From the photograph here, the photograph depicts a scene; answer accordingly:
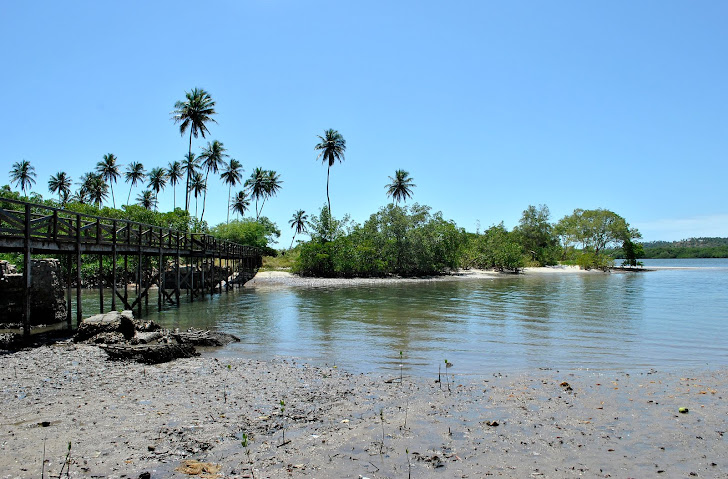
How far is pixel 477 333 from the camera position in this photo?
620 inches

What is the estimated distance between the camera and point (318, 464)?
5.23 m

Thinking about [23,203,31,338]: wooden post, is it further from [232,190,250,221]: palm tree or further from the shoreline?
[232,190,250,221]: palm tree

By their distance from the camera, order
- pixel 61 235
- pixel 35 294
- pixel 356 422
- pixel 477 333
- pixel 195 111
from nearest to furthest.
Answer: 1. pixel 356 422
2. pixel 61 235
3. pixel 477 333
4. pixel 35 294
5. pixel 195 111

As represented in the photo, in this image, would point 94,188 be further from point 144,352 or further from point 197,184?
point 144,352

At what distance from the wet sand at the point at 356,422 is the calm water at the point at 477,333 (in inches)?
65.1

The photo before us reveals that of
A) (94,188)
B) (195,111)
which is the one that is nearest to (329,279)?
(195,111)

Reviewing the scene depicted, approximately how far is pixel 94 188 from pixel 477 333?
276 ft

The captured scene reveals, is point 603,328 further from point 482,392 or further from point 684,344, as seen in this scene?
point 482,392

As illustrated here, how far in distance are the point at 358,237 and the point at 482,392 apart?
1931 inches

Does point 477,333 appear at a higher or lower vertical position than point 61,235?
lower

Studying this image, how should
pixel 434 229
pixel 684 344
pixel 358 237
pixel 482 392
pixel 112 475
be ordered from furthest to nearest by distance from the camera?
pixel 434 229 → pixel 358 237 → pixel 684 344 → pixel 482 392 → pixel 112 475

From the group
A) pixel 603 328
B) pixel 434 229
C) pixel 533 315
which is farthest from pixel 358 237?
pixel 603 328

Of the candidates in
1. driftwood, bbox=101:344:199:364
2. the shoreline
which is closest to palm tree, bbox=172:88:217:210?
the shoreline

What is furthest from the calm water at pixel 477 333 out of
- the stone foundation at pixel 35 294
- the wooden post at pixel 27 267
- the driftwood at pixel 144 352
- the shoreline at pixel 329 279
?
the shoreline at pixel 329 279
